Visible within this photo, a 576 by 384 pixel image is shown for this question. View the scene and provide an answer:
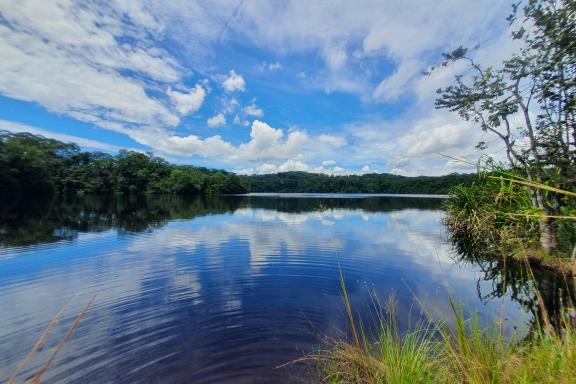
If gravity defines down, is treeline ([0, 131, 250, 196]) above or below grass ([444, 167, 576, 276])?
above

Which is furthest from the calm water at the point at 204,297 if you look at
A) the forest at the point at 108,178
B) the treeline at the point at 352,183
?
the treeline at the point at 352,183

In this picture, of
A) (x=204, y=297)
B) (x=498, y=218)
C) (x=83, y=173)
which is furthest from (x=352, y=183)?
(x=204, y=297)

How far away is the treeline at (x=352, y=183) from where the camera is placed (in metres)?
106

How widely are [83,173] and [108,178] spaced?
268 inches

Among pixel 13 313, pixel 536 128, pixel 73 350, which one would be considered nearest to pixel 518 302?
pixel 536 128

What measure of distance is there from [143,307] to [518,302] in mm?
10589

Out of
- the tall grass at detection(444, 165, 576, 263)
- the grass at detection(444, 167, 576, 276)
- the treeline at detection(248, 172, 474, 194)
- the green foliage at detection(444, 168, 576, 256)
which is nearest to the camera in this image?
the grass at detection(444, 167, 576, 276)

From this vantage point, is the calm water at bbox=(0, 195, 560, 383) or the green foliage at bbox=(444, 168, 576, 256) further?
the green foliage at bbox=(444, 168, 576, 256)

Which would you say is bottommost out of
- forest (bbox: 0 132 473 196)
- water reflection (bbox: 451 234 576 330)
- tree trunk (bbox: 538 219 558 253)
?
water reflection (bbox: 451 234 576 330)

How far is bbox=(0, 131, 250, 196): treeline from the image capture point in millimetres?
51750

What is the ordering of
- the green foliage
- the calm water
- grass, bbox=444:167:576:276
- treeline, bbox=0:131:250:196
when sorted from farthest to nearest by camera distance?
treeline, bbox=0:131:250:196 < the green foliage < grass, bbox=444:167:576:276 < the calm water

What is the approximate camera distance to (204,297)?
783 cm

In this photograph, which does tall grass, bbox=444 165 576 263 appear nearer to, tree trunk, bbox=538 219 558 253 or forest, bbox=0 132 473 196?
tree trunk, bbox=538 219 558 253

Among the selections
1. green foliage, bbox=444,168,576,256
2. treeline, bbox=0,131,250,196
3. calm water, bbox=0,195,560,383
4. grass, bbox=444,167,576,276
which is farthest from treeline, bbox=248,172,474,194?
calm water, bbox=0,195,560,383
